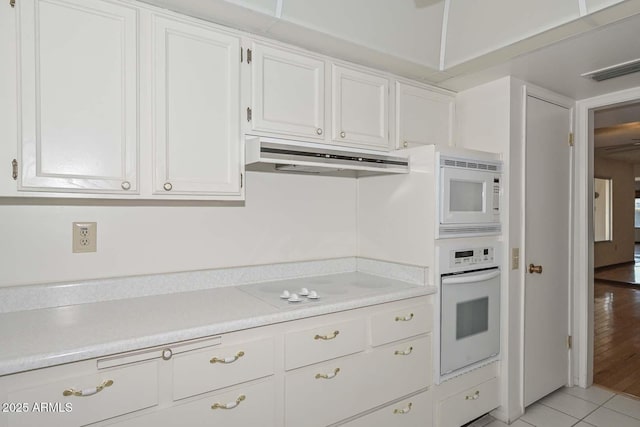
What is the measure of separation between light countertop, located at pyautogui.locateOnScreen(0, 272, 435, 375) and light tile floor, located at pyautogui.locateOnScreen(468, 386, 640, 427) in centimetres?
124

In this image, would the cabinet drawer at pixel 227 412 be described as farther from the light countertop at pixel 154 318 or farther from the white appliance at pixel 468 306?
the white appliance at pixel 468 306

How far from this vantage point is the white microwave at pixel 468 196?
6.91 ft

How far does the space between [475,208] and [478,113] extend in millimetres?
735

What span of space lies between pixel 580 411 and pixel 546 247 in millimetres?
1112

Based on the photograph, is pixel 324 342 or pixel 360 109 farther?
pixel 360 109

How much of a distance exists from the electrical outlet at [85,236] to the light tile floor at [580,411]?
2442 millimetres

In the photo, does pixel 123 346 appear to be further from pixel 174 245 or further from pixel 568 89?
pixel 568 89

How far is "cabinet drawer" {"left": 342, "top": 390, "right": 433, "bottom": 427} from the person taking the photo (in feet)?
6.29

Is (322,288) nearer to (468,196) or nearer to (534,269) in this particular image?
(468,196)

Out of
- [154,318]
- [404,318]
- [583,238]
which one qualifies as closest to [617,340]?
[583,238]

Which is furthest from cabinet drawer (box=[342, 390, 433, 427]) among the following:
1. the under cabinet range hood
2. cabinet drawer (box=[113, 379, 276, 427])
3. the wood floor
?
the wood floor

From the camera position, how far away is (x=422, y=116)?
2518mm

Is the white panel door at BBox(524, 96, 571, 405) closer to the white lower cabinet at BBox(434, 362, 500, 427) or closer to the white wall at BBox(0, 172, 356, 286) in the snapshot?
the white lower cabinet at BBox(434, 362, 500, 427)

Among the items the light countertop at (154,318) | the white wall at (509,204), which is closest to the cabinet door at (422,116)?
the white wall at (509,204)
